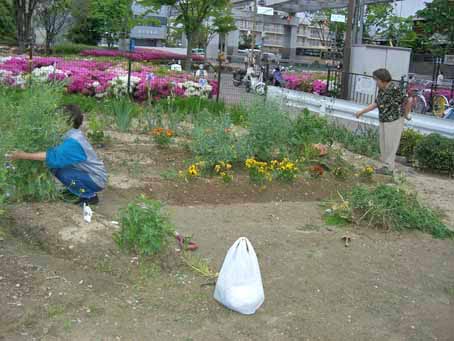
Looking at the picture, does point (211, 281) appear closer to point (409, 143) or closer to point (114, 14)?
point (409, 143)

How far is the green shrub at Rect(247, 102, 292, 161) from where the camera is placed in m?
7.47

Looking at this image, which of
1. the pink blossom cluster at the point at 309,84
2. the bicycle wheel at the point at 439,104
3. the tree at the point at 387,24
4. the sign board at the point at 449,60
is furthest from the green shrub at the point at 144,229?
the tree at the point at 387,24

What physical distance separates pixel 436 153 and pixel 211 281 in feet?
18.9

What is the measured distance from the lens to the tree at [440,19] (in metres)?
27.1

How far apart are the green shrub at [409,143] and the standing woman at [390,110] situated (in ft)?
4.86

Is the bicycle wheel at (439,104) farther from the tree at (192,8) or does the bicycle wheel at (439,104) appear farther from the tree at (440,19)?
the tree at (192,8)

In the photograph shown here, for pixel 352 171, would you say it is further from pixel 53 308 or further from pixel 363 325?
pixel 53 308

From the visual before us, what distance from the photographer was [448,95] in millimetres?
16469

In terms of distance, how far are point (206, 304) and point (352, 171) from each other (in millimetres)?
4445

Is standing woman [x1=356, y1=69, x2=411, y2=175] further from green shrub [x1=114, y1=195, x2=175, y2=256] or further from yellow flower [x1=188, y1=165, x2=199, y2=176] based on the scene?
green shrub [x1=114, y1=195, x2=175, y2=256]

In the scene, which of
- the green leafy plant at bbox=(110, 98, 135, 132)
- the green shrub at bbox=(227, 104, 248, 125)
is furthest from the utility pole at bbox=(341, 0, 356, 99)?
the green leafy plant at bbox=(110, 98, 135, 132)

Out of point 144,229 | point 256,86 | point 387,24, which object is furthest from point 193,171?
point 387,24

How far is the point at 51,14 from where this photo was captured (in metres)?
34.5

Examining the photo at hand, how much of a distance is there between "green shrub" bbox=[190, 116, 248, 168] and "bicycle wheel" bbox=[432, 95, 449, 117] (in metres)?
8.24
